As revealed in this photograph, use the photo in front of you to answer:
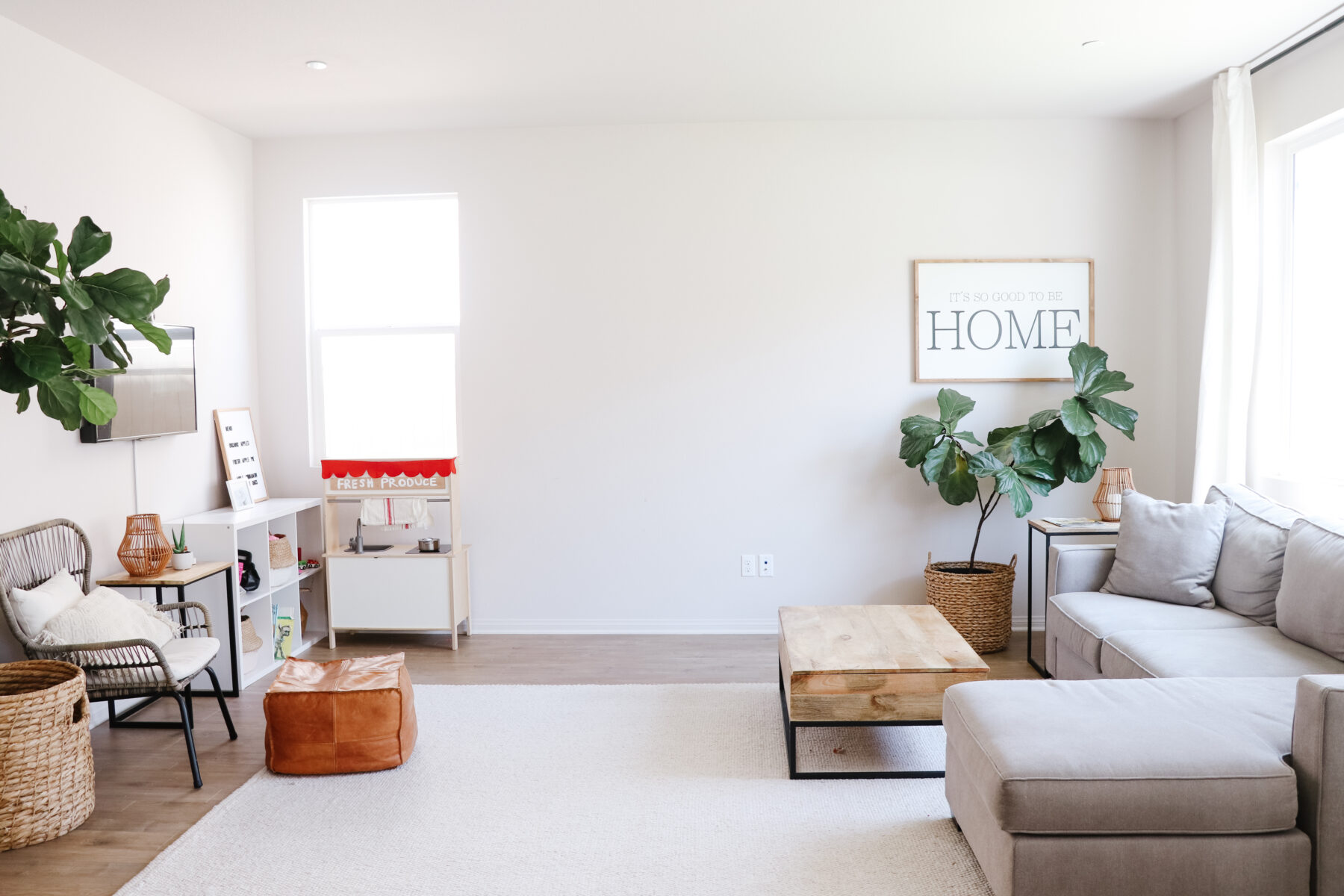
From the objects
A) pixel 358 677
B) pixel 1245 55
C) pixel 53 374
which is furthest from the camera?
pixel 1245 55

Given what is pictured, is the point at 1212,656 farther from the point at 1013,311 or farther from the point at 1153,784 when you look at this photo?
the point at 1013,311

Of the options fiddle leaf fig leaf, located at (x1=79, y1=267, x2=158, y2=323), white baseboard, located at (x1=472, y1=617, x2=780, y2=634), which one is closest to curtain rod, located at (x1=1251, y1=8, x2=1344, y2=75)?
white baseboard, located at (x1=472, y1=617, x2=780, y2=634)

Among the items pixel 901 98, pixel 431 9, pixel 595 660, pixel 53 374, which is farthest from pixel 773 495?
pixel 53 374

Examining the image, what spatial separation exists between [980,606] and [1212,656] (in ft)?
4.87

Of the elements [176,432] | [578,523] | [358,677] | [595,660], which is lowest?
[595,660]

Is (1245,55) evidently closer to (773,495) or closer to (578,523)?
(773,495)

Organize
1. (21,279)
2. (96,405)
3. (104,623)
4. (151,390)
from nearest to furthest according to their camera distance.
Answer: (21,279) → (96,405) → (104,623) → (151,390)

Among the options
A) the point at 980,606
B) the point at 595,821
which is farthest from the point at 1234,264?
the point at 595,821

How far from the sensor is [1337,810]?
1954mm

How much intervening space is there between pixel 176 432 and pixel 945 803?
3.44 meters

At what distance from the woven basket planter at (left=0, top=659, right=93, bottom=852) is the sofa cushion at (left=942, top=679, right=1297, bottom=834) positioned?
8.29 feet

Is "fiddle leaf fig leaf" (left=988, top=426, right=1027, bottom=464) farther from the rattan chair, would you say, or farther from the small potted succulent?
the small potted succulent

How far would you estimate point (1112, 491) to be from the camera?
414 cm

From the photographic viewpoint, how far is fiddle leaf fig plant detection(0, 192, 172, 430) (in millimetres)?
2279
